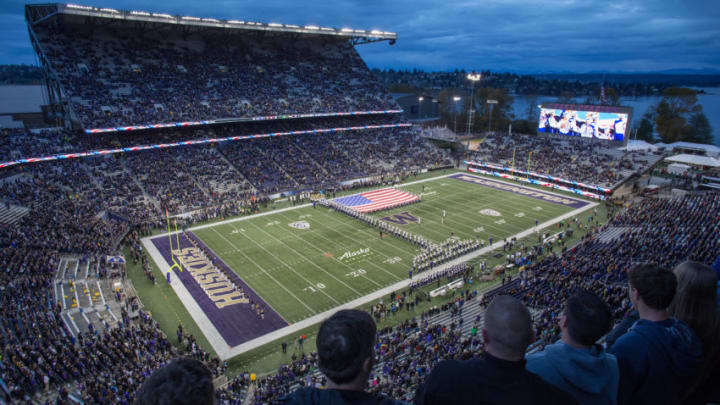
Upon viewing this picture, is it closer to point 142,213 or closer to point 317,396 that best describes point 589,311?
point 317,396

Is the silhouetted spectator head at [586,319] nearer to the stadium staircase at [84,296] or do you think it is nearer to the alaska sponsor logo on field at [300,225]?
the stadium staircase at [84,296]

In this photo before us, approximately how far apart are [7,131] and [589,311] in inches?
1868

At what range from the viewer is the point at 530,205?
38.6m

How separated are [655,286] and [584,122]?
5228cm

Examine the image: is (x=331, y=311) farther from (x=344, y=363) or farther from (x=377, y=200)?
(x=344, y=363)

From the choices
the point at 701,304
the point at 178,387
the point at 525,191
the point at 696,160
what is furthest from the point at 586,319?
the point at 696,160

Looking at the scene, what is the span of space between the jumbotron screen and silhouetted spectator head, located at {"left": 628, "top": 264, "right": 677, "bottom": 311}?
4976cm

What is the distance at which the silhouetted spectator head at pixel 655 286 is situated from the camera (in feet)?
11.1

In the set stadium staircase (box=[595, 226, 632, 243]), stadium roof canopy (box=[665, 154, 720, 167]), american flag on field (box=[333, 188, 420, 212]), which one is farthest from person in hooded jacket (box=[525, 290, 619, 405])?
stadium roof canopy (box=[665, 154, 720, 167])

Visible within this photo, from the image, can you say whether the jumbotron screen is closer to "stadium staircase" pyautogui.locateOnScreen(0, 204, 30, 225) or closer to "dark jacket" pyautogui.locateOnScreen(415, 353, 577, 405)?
"dark jacket" pyautogui.locateOnScreen(415, 353, 577, 405)

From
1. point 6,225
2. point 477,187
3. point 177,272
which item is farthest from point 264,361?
point 477,187

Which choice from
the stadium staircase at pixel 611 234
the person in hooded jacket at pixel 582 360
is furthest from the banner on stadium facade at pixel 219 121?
the person in hooded jacket at pixel 582 360

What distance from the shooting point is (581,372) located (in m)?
2.70

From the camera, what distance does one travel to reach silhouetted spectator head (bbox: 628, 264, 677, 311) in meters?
3.38
